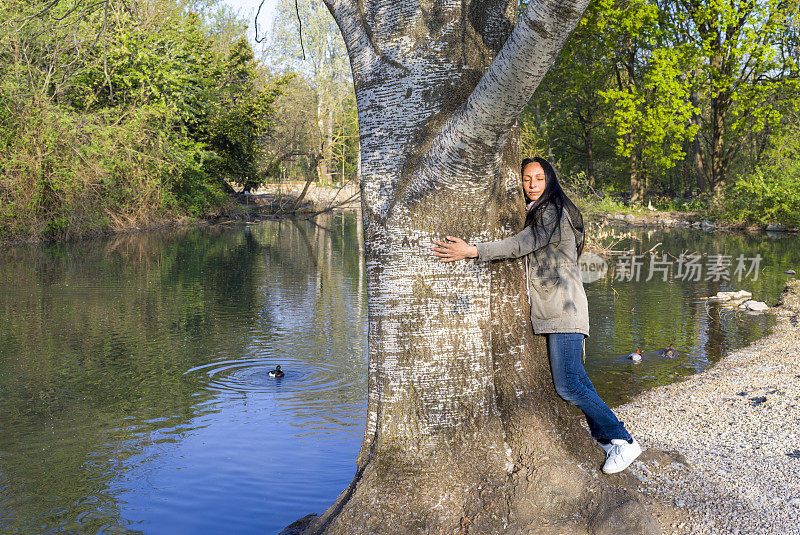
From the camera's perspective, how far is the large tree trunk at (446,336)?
13.9 feet

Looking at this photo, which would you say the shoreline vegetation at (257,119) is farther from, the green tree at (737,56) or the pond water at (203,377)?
the pond water at (203,377)

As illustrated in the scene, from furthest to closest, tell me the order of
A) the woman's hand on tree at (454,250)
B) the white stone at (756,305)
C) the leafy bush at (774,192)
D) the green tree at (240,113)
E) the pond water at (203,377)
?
the green tree at (240,113)
the leafy bush at (774,192)
the white stone at (756,305)
the pond water at (203,377)
the woman's hand on tree at (454,250)

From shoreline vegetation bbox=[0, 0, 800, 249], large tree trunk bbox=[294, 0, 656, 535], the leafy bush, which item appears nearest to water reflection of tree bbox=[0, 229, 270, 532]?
large tree trunk bbox=[294, 0, 656, 535]

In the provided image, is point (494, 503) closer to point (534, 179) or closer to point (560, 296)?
point (560, 296)

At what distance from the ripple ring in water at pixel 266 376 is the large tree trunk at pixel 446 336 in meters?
4.80

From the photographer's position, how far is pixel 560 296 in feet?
14.9

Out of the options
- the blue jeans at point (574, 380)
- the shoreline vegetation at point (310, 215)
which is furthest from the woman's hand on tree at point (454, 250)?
the shoreline vegetation at point (310, 215)

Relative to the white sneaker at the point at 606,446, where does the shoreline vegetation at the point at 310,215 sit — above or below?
above

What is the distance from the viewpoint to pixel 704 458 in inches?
213

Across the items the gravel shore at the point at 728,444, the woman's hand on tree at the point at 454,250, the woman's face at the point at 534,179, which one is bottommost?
the gravel shore at the point at 728,444

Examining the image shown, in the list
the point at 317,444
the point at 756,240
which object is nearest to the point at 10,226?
the point at 317,444

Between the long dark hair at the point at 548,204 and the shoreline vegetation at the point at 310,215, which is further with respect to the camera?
the shoreline vegetation at the point at 310,215

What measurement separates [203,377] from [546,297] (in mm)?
6436

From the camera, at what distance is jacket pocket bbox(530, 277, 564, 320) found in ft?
14.9
